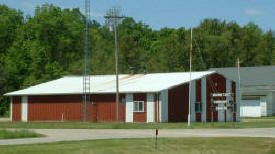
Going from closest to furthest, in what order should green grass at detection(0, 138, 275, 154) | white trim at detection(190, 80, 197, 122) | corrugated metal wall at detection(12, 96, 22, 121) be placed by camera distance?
green grass at detection(0, 138, 275, 154)
white trim at detection(190, 80, 197, 122)
corrugated metal wall at detection(12, 96, 22, 121)

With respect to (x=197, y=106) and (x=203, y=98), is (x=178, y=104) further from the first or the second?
(x=203, y=98)

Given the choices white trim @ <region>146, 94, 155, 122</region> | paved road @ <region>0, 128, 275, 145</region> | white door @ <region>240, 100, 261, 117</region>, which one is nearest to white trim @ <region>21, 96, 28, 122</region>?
white trim @ <region>146, 94, 155, 122</region>

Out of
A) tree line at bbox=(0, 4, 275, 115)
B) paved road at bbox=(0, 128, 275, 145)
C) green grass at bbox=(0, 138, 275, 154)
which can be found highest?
tree line at bbox=(0, 4, 275, 115)

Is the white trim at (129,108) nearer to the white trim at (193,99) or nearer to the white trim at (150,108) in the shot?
the white trim at (150,108)

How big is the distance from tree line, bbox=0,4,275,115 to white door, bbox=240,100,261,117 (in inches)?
552

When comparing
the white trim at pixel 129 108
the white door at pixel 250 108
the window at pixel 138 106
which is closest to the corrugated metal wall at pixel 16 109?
the white trim at pixel 129 108

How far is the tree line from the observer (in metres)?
91.4

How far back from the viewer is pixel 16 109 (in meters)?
64.4

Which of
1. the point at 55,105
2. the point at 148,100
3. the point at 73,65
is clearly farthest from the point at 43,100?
the point at 73,65

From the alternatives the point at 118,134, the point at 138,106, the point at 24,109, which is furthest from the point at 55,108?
the point at 118,134

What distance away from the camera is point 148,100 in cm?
5631

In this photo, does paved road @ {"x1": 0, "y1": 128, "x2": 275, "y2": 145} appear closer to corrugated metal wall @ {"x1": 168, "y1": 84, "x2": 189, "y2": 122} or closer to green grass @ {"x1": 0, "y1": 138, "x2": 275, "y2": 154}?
green grass @ {"x1": 0, "y1": 138, "x2": 275, "y2": 154}

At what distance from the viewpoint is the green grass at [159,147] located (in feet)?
78.4

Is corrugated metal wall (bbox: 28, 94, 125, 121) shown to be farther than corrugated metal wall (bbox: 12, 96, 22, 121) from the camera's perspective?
No
